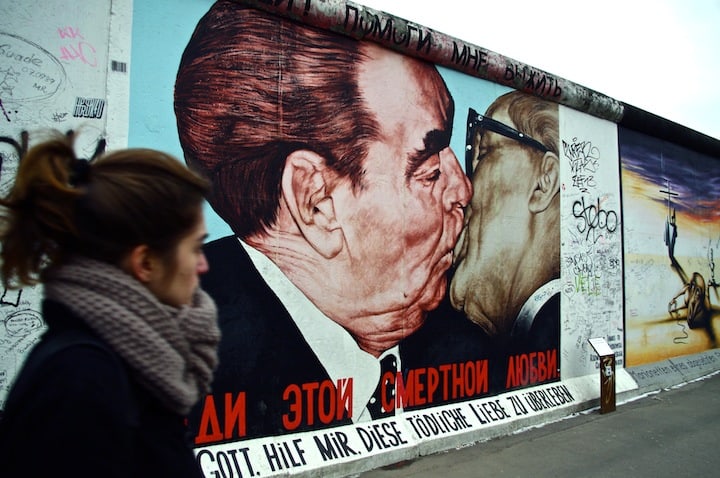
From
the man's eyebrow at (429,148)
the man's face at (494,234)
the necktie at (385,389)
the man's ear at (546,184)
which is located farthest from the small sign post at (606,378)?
the man's eyebrow at (429,148)

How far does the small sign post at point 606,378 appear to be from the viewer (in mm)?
7074

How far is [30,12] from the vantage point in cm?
362

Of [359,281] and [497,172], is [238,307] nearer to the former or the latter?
[359,281]

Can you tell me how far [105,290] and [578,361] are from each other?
7641 millimetres

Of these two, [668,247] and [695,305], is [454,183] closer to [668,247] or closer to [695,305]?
[668,247]

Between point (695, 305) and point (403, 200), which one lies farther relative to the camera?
point (695, 305)

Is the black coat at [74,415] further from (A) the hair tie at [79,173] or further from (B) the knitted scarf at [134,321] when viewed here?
(A) the hair tie at [79,173]

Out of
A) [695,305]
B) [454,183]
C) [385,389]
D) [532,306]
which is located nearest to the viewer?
[385,389]

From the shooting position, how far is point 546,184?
7.36 metres

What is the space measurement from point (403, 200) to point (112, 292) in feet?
15.1

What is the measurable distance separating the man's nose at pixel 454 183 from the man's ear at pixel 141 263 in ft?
16.6

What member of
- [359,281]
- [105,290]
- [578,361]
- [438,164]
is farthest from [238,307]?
[578,361]

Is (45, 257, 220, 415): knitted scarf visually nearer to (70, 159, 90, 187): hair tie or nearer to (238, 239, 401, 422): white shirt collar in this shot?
(70, 159, 90, 187): hair tie

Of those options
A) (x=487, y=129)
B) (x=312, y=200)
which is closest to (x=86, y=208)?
(x=312, y=200)
